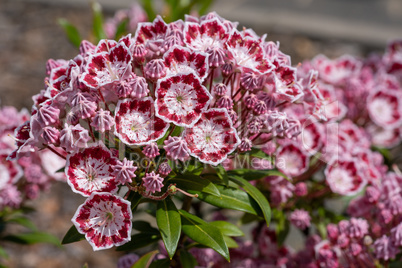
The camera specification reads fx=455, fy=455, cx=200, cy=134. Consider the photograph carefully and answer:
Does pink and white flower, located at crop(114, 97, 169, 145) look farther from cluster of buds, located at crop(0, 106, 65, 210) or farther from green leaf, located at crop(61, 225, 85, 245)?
cluster of buds, located at crop(0, 106, 65, 210)

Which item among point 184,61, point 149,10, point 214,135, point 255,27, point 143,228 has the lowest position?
point 143,228

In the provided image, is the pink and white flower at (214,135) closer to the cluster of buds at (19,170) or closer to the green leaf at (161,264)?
the green leaf at (161,264)

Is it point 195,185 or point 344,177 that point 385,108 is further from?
point 195,185

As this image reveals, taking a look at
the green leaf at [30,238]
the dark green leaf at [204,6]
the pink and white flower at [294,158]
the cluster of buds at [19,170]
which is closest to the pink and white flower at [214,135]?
the pink and white flower at [294,158]

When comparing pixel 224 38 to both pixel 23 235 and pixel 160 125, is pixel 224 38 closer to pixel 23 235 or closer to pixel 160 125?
pixel 160 125

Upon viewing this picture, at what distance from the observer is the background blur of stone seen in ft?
17.0

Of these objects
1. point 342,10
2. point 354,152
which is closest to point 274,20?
point 342,10

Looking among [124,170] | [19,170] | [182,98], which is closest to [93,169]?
[124,170]

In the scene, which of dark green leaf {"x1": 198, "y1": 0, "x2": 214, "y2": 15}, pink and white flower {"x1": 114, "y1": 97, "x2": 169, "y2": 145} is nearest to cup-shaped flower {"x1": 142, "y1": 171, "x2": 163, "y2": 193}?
pink and white flower {"x1": 114, "y1": 97, "x2": 169, "y2": 145}

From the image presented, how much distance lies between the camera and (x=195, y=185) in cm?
146

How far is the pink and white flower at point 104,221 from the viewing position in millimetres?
1346

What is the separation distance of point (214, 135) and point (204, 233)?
33 centimetres

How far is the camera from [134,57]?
147cm

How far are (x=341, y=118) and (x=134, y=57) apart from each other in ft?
4.84
